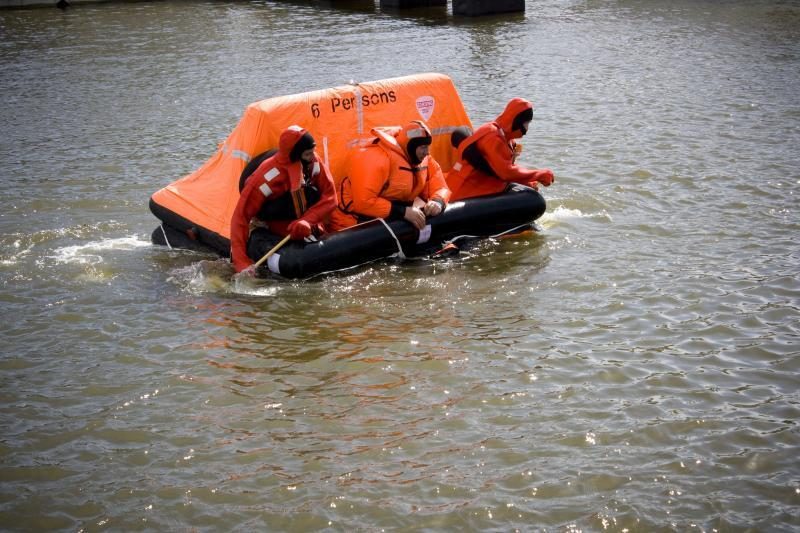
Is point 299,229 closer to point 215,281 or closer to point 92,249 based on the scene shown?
point 215,281

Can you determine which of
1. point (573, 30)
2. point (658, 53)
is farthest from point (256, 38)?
point (658, 53)

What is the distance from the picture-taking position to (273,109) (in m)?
8.43

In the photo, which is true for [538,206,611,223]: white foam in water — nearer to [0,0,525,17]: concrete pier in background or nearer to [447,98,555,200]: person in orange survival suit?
[447,98,555,200]: person in orange survival suit

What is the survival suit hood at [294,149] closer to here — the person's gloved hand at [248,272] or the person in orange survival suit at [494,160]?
the person's gloved hand at [248,272]

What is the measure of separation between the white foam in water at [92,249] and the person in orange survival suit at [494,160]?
3.06 metres

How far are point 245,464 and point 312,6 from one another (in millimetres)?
20402

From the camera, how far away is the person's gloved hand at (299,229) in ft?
25.7

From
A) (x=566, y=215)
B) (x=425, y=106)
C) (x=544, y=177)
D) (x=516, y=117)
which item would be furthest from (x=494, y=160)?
(x=566, y=215)

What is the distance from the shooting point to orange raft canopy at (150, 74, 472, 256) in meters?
8.42

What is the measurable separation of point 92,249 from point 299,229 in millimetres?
2328

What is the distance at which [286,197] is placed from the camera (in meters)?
8.04

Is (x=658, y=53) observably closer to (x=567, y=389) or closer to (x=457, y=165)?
(x=457, y=165)

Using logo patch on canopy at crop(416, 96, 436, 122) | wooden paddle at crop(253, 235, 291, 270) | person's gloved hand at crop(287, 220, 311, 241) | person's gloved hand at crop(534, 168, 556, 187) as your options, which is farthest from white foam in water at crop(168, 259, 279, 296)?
person's gloved hand at crop(534, 168, 556, 187)

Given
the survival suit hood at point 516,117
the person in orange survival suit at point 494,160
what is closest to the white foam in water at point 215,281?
A: the person in orange survival suit at point 494,160
